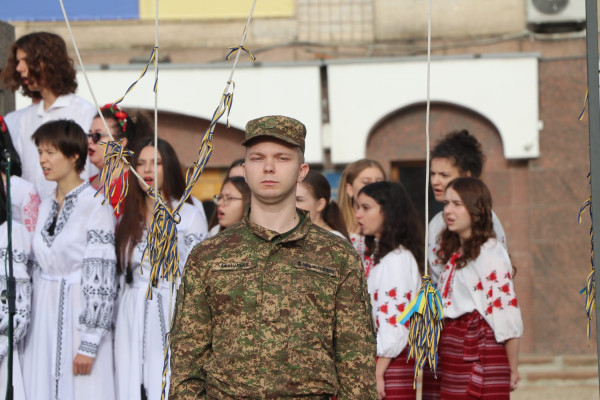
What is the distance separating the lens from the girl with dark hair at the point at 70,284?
497 centimetres

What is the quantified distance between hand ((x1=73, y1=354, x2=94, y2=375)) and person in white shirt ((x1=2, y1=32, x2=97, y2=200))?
1.14 m

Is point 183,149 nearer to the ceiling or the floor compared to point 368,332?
nearer to the ceiling

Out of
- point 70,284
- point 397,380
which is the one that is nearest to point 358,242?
point 397,380

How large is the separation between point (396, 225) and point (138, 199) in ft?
4.15

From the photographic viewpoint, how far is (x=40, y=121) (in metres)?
5.92

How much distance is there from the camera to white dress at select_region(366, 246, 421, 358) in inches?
204

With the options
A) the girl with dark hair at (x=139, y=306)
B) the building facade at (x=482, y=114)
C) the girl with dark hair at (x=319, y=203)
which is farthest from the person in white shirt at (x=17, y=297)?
the building facade at (x=482, y=114)

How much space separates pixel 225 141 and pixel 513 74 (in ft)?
10.00

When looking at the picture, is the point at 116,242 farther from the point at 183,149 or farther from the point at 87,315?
the point at 183,149

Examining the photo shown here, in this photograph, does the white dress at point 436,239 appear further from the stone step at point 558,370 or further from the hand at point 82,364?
the stone step at point 558,370

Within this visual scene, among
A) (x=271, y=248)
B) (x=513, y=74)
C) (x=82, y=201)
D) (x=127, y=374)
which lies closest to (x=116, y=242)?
(x=82, y=201)

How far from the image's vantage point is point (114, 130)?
227 inches

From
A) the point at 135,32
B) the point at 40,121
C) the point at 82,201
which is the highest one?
the point at 135,32

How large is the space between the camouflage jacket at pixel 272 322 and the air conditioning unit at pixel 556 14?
335 inches
